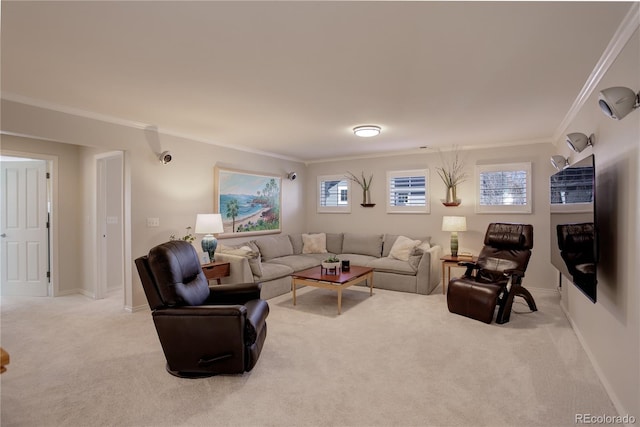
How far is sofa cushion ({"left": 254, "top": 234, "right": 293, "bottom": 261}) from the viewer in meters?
5.68

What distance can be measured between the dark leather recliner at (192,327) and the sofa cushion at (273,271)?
2.08 m

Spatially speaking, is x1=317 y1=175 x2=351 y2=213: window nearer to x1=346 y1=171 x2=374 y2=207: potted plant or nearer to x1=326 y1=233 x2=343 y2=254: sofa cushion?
x1=346 y1=171 x2=374 y2=207: potted plant

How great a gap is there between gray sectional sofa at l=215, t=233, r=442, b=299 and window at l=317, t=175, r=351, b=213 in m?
0.70

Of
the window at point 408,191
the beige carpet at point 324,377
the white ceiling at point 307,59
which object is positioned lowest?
the beige carpet at point 324,377

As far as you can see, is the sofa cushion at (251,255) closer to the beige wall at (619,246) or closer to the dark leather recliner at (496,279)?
the dark leather recliner at (496,279)

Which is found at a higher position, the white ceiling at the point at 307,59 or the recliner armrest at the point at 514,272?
the white ceiling at the point at 307,59

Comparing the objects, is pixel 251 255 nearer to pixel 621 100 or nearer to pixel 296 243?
pixel 296 243

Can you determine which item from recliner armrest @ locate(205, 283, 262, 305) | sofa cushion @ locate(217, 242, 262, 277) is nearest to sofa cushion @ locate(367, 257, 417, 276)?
sofa cushion @ locate(217, 242, 262, 277)

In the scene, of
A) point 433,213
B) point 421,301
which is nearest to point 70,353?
point 421,301

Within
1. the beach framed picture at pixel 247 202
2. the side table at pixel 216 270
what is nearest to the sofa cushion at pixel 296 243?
the beach framed picture at pixel 247 202

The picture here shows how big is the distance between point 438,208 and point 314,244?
2394 mm

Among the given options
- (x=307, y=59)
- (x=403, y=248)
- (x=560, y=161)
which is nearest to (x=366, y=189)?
(x=403, y=248)

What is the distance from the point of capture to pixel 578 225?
8.34 ft

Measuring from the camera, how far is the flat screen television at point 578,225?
230cm
